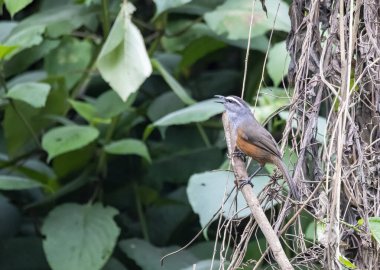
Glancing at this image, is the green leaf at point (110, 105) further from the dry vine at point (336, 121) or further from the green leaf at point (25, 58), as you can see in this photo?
the dry vine at point (336, 121)

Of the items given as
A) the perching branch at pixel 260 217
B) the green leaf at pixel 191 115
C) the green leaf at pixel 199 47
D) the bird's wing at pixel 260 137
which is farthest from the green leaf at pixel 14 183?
the perching branch at pixel 260 217

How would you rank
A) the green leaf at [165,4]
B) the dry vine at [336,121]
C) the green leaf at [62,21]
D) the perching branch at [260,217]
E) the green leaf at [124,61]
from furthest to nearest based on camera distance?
the green leaf at [62,21] → the green leaf at [165,4] → the green leaf at [124,61] → the dry vine at [336,121] → the perching branch at [260,217]

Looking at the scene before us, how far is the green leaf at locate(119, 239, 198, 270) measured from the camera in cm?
428

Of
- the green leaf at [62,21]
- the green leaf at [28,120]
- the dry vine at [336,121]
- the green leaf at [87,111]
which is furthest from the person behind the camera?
the green leaf at [62,21]

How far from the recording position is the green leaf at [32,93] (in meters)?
4.19

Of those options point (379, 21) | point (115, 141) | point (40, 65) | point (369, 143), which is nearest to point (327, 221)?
point (369, 143)

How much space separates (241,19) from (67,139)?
1114mm

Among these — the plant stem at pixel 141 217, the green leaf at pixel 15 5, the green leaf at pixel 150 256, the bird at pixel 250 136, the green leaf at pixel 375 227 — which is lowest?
the plant stem at pixel 141 217

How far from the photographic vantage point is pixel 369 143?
2873 mm

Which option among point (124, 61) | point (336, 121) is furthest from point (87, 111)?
point (336, 121)

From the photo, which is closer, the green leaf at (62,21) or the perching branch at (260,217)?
the perching branch at (260,217)

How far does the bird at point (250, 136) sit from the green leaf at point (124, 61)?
0.40 metres

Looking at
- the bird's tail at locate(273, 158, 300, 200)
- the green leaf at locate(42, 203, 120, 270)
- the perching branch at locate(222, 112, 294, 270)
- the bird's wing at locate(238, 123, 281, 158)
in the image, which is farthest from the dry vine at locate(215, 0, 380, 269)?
the green leaf at locate(42, 203, 120, 270)

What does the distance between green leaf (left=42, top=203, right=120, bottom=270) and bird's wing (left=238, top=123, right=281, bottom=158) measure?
1.00m
